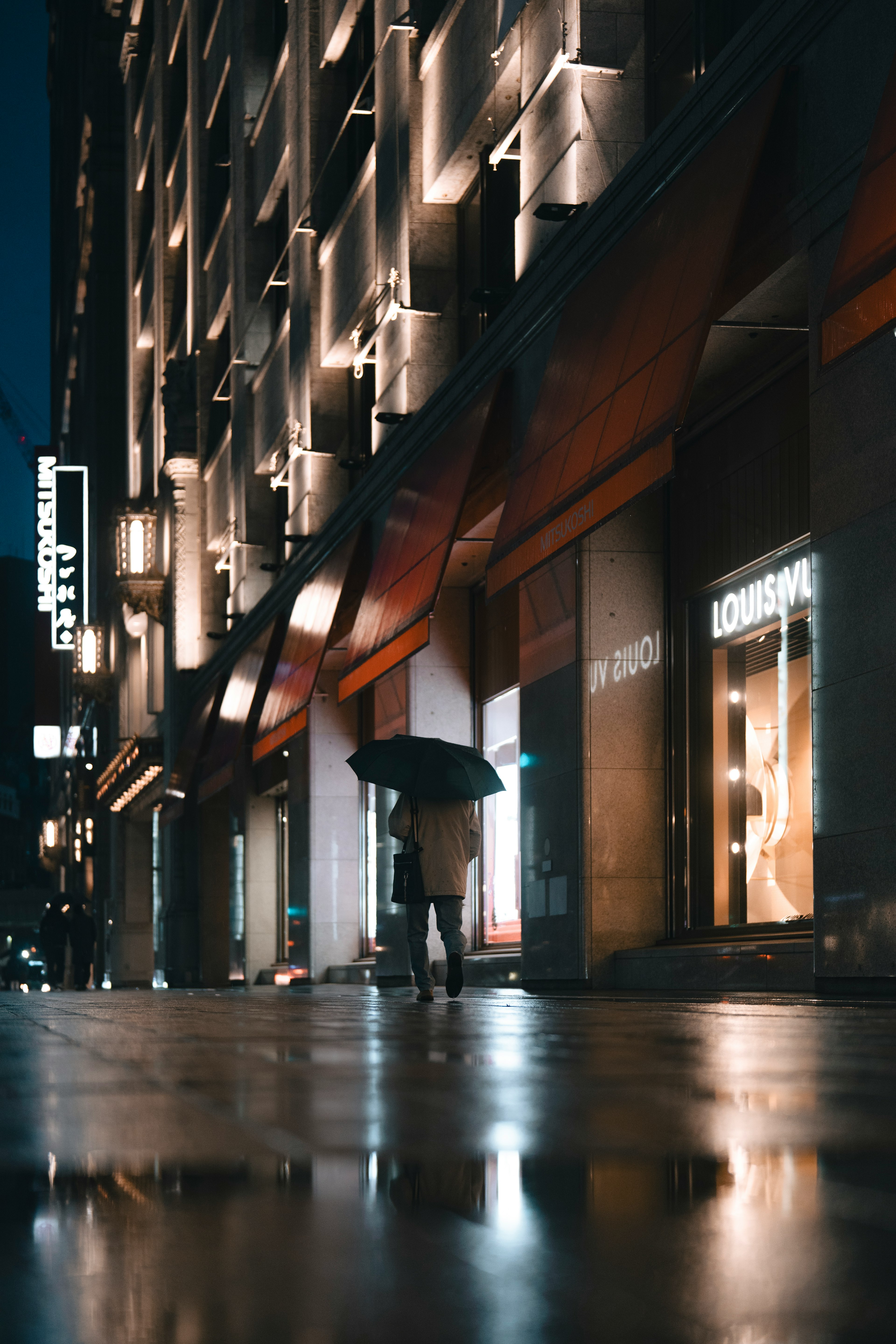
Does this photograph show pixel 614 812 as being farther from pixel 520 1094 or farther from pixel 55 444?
pixel 55 444

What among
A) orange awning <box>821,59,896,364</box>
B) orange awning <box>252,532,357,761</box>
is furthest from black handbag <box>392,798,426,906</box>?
orange awning <box>252,532,357,761</box>

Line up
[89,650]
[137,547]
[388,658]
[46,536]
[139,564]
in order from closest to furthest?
[388,658] < [139,564] < [137,547] < [89,650] < [46,536]

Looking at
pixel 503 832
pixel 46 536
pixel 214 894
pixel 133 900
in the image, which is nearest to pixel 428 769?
pixel 503 832

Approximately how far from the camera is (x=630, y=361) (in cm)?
1163

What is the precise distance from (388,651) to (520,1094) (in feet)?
44.7

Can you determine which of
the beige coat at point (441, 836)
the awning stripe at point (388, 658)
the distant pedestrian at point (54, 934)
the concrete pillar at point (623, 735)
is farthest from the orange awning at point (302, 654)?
the distant pedestrian at point (54, 934)

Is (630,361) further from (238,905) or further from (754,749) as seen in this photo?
(238,905)

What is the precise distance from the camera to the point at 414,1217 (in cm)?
156

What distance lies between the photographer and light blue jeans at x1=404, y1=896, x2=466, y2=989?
11609 mm

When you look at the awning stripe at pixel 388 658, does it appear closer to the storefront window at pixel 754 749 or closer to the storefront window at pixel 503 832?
the storefront window at pixel 503 832

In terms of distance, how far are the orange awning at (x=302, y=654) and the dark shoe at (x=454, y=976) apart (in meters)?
8.97

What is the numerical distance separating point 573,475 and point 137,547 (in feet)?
90.4

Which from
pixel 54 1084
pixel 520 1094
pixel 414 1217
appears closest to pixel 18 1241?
pixel 414 1217

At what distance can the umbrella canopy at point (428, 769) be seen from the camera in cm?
1176
